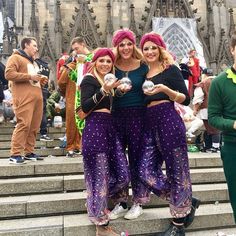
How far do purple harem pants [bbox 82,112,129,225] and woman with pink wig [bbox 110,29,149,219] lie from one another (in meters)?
0.15

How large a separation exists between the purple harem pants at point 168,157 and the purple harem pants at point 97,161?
1.27 feet

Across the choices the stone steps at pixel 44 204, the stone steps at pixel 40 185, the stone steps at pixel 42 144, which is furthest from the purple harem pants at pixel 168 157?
the stone steps at pixel 42 144

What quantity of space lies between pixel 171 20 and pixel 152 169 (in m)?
17.4

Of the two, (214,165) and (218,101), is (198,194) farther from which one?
(218,101)

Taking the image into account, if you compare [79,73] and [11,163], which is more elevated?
[79,73]

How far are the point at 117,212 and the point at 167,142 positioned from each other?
3.19 feet

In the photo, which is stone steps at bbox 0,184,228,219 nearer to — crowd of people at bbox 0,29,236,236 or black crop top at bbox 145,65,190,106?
crowd of people at bbox 0,29,236,236

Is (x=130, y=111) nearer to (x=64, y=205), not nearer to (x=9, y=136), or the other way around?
(x=64, y=205)

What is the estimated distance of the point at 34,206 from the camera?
12.4 feet

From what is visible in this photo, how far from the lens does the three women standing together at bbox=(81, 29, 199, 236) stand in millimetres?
3129

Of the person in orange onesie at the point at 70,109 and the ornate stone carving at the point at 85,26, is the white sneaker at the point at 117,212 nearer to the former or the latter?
the person in orange onesie at the point at 70,109

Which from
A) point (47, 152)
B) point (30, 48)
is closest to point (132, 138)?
point (30, 48)

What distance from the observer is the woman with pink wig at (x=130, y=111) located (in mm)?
3301

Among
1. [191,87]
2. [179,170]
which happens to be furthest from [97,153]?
[191,87]
